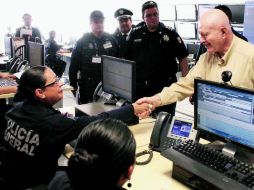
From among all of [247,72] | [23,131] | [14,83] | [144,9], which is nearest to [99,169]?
[23,131]

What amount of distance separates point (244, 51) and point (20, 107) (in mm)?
1362

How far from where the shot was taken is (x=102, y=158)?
0.92 metres

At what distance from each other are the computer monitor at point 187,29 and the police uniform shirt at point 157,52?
2.52 meters

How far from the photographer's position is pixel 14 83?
11.8 ft

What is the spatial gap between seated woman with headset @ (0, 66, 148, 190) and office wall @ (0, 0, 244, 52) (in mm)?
6552

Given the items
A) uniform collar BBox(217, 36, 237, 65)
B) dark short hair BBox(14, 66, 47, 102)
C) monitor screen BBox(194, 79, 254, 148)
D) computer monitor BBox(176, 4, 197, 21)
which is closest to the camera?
monitor screen BBox(194, 79, 254, 148)

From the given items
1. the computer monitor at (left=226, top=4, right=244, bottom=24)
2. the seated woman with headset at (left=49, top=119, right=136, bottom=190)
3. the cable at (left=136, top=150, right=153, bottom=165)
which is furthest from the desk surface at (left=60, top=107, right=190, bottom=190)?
the computer monitor at (left=226, top=4, right=244, bottom=24)

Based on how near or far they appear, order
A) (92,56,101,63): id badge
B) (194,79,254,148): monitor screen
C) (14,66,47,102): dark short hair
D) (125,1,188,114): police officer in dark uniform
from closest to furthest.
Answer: (194,79,254,148): monitor screen
(14,66,47,102): dark short hair
(125,1,188,114): police officer in dark uniform
(92,56,101,63): id badge

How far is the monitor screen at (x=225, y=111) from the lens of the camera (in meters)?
1.45

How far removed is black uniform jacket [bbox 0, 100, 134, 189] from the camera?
1639 mm

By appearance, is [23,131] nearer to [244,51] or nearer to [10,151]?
[10,151]

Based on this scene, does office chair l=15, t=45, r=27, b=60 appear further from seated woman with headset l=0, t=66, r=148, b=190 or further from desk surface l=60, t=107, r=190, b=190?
desk surface l=60, t=107, r=190, b=190

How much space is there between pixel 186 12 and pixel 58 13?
4213mm

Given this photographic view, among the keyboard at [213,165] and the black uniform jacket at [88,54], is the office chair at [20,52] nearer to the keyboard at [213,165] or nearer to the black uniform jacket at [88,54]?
the black uniform jacket at [88,54]
